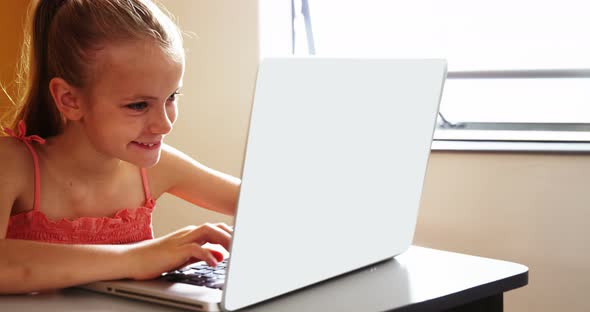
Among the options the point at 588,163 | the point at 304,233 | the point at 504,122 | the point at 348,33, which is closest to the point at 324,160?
the point at 304,233

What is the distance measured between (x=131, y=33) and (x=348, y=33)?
1611mm

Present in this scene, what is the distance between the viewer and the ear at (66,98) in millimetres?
1393

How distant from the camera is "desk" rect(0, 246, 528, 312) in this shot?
103 centimetres

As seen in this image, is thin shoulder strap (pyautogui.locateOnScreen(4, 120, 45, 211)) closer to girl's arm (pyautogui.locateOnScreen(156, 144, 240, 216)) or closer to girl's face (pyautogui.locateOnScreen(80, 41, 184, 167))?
girl's face (pyautogui.locateOnScreen(80, 41, 184, 167))

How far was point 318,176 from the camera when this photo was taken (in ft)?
3.46

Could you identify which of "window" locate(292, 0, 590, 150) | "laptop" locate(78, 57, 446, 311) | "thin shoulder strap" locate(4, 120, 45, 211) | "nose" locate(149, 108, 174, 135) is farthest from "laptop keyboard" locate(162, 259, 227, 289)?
"window" locate(292, 0, 590, 150)

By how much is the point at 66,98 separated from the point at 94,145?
0.09 m

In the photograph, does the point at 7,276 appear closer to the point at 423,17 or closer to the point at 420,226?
the point at 420,226

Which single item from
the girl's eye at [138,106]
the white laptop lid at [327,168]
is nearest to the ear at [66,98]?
the girl's eye at [138,106]

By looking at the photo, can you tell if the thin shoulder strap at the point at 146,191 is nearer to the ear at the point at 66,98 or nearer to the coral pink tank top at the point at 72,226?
the coral pink tank top at the point at 72,226

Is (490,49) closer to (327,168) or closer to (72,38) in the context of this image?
(72,38)

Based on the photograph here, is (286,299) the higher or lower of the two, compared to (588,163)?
lower

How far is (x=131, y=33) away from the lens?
1312mm


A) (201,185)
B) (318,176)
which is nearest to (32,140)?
(201,185)
